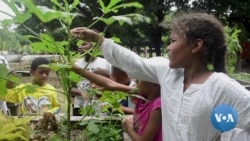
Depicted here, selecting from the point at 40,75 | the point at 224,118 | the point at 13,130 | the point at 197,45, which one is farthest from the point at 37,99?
the point at 224,118

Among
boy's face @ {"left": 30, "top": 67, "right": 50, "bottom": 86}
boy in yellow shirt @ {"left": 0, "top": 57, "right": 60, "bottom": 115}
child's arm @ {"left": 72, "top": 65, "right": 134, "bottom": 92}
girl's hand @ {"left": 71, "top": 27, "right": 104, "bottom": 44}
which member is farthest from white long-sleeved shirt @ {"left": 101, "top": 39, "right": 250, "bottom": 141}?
boy's face @ {"left": 30, "top": 67, "right": 50, "bottom": 86}

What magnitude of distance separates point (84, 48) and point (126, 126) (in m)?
0.42

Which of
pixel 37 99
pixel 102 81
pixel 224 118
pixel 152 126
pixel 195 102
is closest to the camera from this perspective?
pixel 224 118

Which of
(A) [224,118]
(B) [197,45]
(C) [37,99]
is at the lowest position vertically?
(C) [37,99]

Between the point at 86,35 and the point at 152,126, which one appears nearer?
the point at 86,35

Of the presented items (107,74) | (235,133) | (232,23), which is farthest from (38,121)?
(232,23)

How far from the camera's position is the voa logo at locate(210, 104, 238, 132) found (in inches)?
39.8

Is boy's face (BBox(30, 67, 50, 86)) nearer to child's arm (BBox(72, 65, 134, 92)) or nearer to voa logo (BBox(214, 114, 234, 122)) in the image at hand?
child's arm (BBox(72, 65, 134, 92))

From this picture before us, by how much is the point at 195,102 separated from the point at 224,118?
0.25 metres

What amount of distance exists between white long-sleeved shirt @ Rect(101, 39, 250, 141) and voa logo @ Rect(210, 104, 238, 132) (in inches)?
7.0

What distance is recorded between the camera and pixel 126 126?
168 centimetres

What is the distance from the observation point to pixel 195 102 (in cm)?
126

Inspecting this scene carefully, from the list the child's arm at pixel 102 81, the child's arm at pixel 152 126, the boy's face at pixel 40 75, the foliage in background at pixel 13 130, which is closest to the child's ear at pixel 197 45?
the child's arm at pixel 152 126

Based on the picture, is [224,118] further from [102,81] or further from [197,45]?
[102,81]
